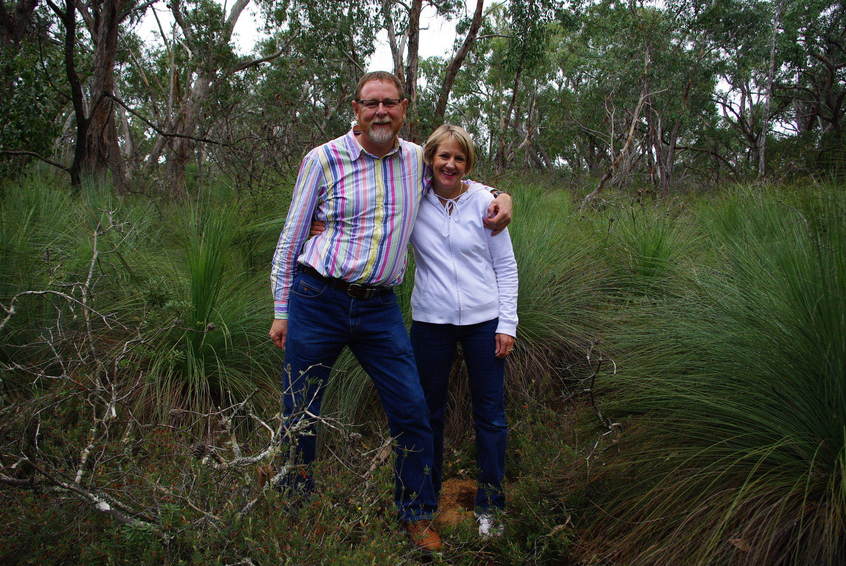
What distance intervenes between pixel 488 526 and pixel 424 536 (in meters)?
0.38

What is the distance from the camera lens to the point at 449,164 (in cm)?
303

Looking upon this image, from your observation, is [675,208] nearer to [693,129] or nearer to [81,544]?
[81,544]

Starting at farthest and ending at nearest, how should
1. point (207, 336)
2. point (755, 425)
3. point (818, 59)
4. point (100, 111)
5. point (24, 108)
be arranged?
1. point (818, 59)
2. point (100, 111)
3. point (24, 108)
4. point (207, 336)
5. point (755, 425)

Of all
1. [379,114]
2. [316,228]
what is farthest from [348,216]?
[379,114]

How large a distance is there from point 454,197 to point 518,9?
41.4 feet

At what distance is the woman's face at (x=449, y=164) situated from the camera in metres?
3.03

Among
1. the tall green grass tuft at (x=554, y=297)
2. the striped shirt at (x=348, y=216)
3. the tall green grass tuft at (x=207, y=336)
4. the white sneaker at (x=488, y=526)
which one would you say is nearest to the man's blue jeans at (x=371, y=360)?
the striped shirt at (x=348, y=216)

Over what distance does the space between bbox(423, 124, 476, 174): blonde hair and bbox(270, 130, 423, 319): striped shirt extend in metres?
0.21

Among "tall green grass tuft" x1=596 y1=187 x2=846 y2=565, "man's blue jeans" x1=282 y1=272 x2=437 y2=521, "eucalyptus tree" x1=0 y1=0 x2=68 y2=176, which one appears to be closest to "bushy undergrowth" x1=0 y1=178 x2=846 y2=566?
"tall green grass tuft" x1=596 y1=187 x2=846 y2=565

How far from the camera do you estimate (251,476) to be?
2561mm

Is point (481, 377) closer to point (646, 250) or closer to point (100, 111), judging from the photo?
point (646, 250)

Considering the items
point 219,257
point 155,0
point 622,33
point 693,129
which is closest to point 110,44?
point 219,257

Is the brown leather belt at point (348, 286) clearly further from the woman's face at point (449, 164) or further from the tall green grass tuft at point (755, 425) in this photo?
the tall green grass tuft at point (755, 425)

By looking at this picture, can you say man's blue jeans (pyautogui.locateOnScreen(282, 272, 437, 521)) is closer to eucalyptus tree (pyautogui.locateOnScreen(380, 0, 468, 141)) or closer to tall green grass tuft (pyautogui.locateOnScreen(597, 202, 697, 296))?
tall green grass tuft (pyautogui.locateOnScreen(597, 202, 697, 296))
